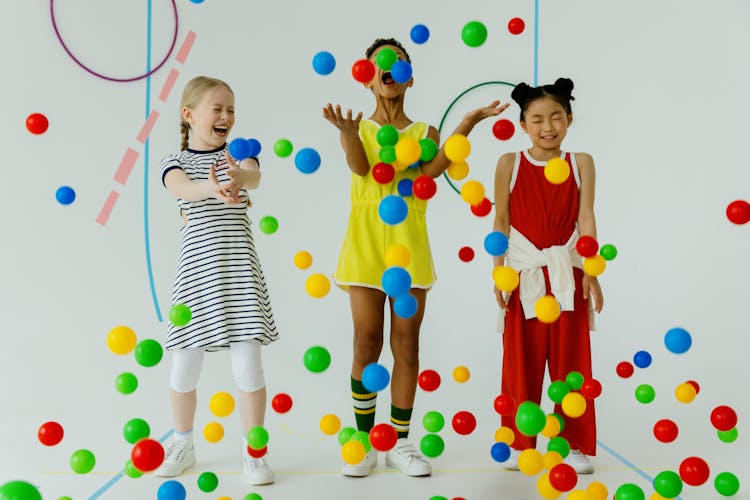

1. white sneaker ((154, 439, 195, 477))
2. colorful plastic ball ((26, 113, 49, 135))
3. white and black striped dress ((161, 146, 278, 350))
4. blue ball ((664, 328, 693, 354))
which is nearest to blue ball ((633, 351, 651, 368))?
blue ball ((664, 328, 693, 354))

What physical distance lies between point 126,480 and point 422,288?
916 mm

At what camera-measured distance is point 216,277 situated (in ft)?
7.29

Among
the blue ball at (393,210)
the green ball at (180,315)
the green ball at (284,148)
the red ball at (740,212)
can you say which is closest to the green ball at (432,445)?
the blue ball at (393,210)

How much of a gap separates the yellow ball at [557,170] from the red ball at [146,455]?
111cm

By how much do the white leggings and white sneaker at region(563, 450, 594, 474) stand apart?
84 cm

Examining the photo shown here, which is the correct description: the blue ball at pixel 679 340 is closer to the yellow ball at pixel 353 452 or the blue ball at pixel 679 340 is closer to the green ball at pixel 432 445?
the green ball at pixel 432 445

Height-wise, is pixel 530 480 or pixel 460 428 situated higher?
pixel 460 428

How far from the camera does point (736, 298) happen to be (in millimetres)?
3354

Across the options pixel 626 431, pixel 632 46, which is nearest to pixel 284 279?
pixel 626 431

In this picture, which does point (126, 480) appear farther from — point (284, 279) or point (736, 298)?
point (736, 298)

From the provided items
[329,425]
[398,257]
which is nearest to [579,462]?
[329,425]

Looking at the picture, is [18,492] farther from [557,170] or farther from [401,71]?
[557,170]

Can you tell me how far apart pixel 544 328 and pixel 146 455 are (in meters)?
1.07

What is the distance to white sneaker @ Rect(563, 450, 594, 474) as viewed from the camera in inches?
88.6
